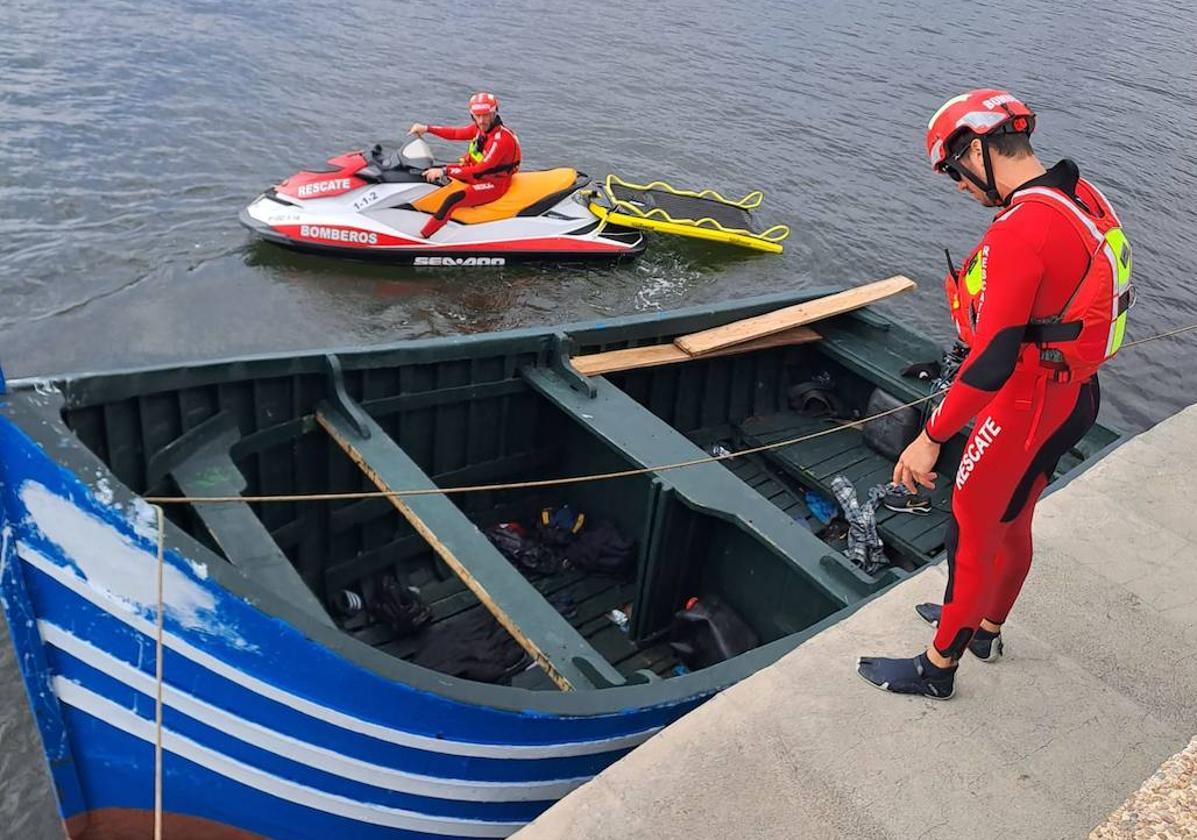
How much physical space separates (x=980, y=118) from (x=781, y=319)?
393 centimetres

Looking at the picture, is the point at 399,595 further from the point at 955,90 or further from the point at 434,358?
the point at 955,90

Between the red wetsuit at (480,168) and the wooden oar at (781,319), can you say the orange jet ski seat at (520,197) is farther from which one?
the wooden oar at (781,319)

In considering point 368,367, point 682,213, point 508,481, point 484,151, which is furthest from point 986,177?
point 682,213

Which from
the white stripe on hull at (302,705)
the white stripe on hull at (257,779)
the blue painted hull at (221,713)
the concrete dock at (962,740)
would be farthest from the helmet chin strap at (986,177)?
the white stripe on hull at (257,779)

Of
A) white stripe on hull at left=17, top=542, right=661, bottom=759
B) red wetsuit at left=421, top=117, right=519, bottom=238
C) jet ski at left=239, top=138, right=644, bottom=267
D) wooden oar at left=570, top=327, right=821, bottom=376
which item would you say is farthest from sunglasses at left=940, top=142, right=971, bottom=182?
jet ski at left=239, top=138, right=644, bottom=267

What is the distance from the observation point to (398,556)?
5668 mm

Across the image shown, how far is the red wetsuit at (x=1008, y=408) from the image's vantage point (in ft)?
9.47

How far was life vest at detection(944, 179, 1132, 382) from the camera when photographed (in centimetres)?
294

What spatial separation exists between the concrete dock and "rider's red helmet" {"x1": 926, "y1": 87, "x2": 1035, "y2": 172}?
1.97m

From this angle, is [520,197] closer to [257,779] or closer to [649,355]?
[649,355]

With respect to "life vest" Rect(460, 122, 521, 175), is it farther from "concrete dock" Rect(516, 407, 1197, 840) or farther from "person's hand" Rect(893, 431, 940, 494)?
"person's hand" Rect(893, 431, 940, 494)

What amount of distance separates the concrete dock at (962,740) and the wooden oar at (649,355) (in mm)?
2406

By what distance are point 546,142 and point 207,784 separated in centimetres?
1367

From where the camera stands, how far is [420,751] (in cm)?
342
